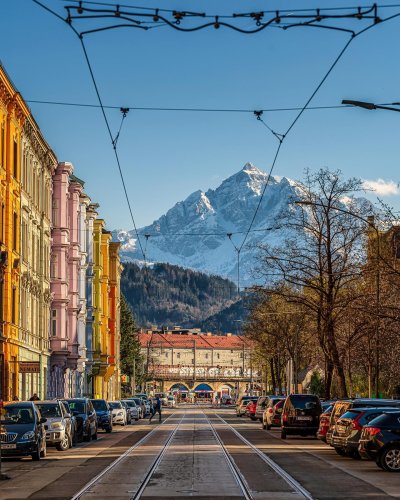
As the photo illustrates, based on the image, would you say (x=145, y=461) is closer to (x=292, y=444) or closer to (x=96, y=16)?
(x=292, y=444)

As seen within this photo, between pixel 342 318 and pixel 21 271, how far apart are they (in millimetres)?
15631

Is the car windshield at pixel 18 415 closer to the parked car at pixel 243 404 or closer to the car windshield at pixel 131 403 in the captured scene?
the car windshield at pixel 131 403

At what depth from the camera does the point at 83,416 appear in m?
46.5

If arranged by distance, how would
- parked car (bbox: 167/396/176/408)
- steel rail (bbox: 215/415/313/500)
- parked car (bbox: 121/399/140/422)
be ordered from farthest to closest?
parked car (bbox: 167/396/176/408) → parked car (bbox: 121/399/140/422) → steel rail (bbox: 215/415/313/500)

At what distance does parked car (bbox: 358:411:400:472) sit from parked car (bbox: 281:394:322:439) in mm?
19784

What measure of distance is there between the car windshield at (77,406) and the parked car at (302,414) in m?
7.84

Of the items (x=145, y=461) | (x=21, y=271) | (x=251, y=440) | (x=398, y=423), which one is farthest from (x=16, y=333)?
(x=398, y=423)

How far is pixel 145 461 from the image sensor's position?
32.6m

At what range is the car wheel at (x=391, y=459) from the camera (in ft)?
91.3

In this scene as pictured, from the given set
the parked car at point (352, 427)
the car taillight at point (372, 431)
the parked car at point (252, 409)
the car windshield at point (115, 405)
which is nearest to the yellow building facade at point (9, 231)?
the car windshield at point (115, 405)

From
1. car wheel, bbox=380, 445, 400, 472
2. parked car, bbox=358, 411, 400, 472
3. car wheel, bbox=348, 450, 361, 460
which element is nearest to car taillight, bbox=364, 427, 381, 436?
parked car, bbox=358, 411, 400, 472

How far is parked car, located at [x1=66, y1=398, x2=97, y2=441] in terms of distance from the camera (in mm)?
45969

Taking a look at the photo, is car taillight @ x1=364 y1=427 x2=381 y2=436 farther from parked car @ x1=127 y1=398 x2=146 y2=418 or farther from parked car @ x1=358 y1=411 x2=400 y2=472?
parked car @ x1=127 y1=398 x2=146 y2=418

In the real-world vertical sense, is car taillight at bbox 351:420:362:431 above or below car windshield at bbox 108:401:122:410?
below
